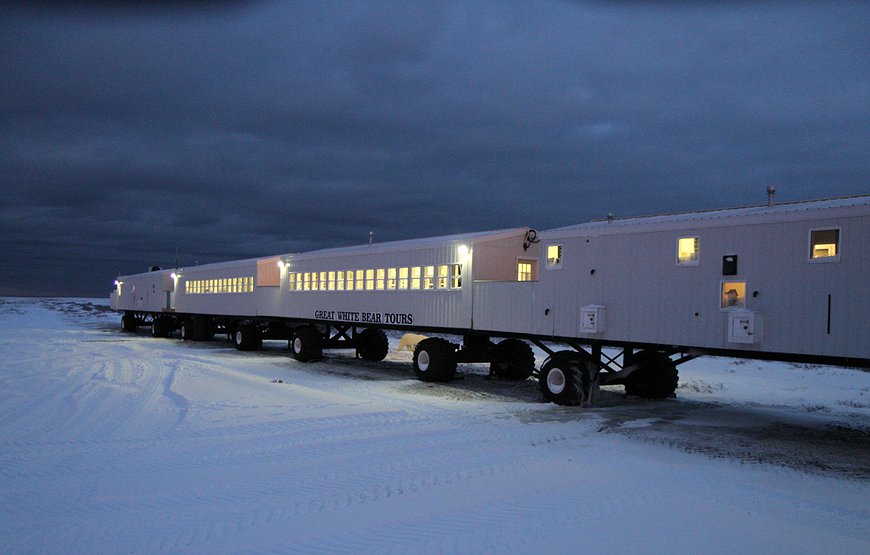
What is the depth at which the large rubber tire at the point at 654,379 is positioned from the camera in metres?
17.0

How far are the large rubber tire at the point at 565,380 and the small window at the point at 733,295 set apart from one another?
367cm

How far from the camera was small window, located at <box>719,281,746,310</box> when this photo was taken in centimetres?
1258

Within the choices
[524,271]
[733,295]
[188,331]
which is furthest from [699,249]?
[188,331]

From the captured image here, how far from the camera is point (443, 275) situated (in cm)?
1978

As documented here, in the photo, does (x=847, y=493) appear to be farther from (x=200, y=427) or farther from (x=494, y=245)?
(x=494, y=245)

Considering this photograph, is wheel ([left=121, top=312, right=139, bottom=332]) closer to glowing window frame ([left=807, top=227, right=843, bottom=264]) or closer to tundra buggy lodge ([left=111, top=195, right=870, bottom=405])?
tundra buggy lodge ([left=111, top=195, right=870, bottom=405])

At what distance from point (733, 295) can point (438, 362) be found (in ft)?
29.5

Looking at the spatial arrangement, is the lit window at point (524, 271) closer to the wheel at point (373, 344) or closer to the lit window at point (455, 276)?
the lit window at point (455, 276)

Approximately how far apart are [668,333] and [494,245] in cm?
656

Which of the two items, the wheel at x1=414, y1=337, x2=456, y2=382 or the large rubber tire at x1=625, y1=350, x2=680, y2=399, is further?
the wheel at x1=414, y1=337, x2=456, y2=382

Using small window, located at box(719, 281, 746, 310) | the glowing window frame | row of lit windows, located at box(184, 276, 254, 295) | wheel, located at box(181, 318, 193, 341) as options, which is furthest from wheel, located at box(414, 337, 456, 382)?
wheel, located at box(181, 318, 193, 341)

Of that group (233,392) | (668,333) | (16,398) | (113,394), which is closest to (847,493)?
(668,333)

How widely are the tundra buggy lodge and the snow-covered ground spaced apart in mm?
1625

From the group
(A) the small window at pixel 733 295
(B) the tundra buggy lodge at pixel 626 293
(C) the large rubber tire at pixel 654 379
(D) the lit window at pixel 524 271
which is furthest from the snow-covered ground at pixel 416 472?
(D) the lit window at pixel 524 271
